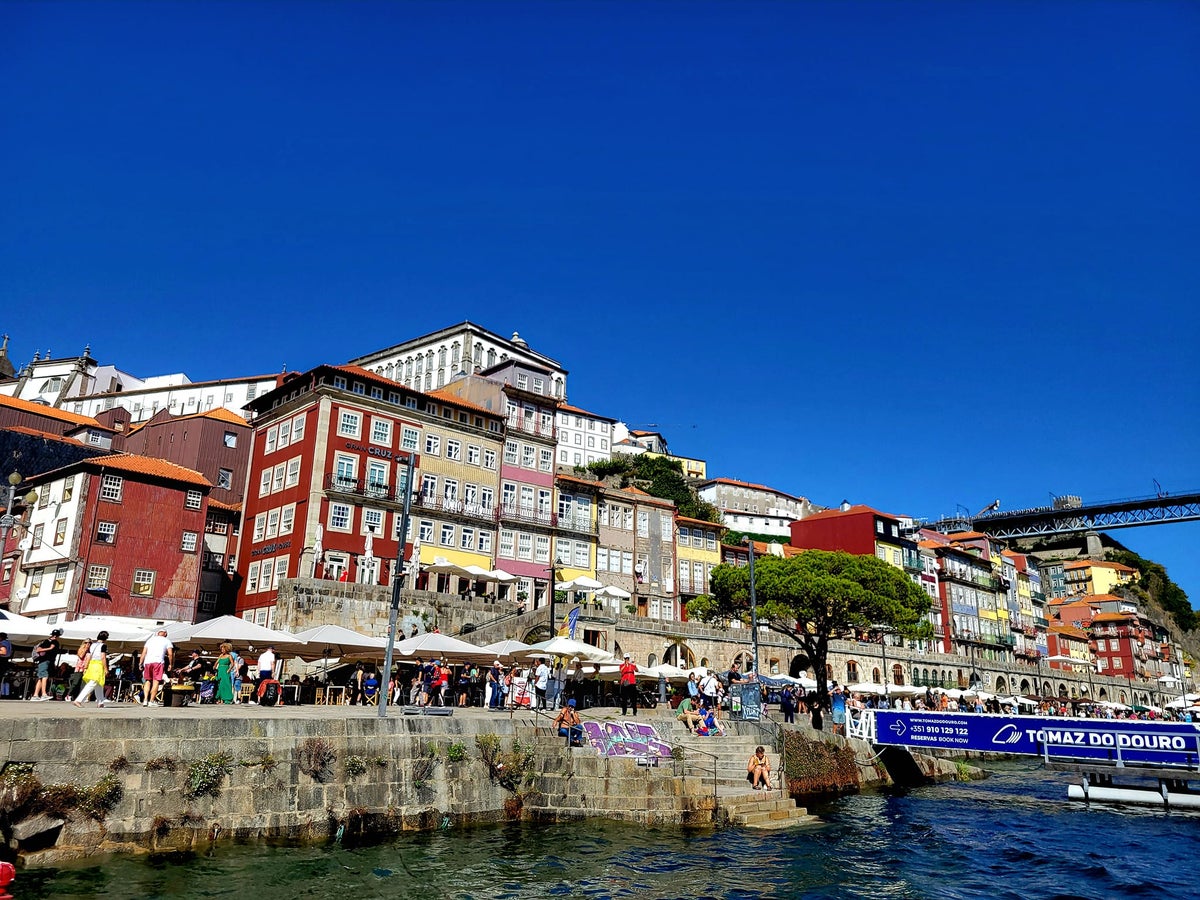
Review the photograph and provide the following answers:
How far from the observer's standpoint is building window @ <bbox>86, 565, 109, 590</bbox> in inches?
1684

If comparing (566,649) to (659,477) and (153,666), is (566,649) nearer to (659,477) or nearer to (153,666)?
(153,666)

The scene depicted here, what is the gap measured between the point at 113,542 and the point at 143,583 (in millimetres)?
2517

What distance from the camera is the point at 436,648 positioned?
27.3 metres

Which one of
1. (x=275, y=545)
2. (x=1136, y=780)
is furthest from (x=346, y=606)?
(x=1136, y=780)

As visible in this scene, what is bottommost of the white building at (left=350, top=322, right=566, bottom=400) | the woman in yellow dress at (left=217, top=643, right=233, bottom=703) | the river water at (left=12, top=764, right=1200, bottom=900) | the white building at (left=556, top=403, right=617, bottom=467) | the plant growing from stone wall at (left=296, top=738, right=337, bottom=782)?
the river water at (left=12, top=764, right=1200, bottom=900)

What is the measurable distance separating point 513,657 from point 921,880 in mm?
15623

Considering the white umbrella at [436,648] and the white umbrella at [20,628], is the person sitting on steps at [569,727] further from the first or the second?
the white umbrella at [20,628]

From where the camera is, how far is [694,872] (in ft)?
57.4

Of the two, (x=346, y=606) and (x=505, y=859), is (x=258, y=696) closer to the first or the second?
(x=505, y=859)

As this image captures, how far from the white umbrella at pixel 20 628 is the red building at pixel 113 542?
64.2ft

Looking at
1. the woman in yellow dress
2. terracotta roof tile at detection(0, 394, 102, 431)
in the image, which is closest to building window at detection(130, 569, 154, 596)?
terracotta roof tile at detection(0, 394, 102, 431)

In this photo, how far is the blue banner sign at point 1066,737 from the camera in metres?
29.0

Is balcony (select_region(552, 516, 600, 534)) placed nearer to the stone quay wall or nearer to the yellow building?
the stone quay wall

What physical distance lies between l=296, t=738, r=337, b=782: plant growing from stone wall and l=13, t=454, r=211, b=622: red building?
30099mm
